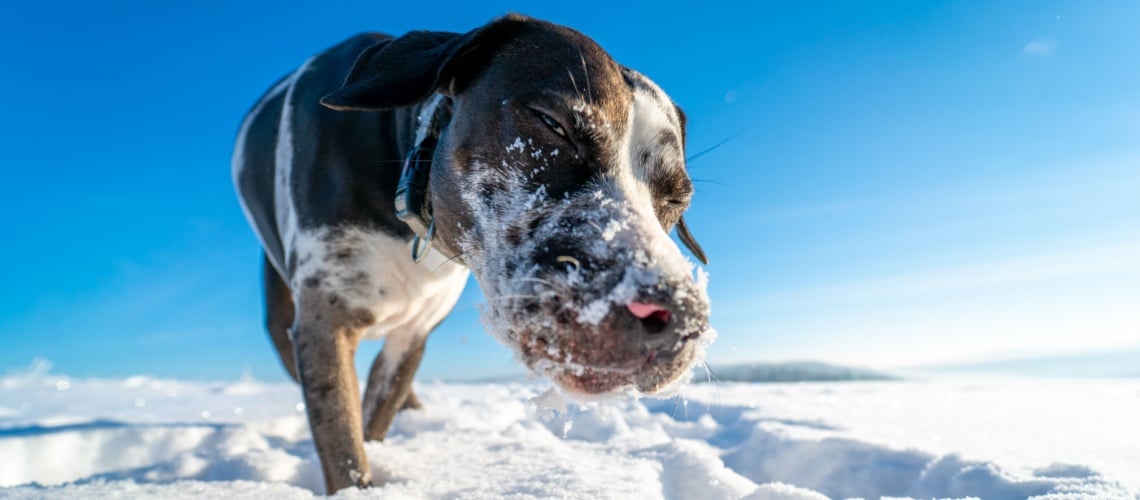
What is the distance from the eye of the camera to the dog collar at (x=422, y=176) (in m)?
2.12

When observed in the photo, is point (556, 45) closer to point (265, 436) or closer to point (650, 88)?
point (650, 88)

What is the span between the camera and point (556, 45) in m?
2.03

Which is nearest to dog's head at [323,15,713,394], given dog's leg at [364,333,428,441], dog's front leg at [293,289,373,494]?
dog's front leg at [293,289,373,494]

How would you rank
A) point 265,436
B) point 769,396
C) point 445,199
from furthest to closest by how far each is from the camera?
1. point 769,396
2. point 265,436
3. point 445,199

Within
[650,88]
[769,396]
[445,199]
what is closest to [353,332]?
[445,199]

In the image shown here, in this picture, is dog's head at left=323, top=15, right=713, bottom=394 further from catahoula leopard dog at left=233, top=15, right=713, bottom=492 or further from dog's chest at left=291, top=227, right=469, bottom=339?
dog's chest at left=291, top=227, right=469, bottom=339

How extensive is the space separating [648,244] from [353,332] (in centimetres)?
159

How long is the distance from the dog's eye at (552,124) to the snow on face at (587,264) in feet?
0.17

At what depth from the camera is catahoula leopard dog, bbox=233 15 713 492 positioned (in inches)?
52.2

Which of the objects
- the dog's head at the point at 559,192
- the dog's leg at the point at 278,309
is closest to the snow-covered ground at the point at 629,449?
the dog's head at the point at 559,192

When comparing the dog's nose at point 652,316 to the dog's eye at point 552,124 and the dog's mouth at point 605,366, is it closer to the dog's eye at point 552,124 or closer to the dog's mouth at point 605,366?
the dog's mouth at point 605,366

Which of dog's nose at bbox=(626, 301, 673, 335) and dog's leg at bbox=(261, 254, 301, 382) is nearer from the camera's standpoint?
dog's nose at bbox=(626, 301, 673, 335)

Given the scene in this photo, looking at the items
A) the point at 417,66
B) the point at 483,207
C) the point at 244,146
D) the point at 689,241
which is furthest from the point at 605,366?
the point at 244,146

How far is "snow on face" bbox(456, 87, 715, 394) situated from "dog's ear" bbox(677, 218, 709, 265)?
0.95m
